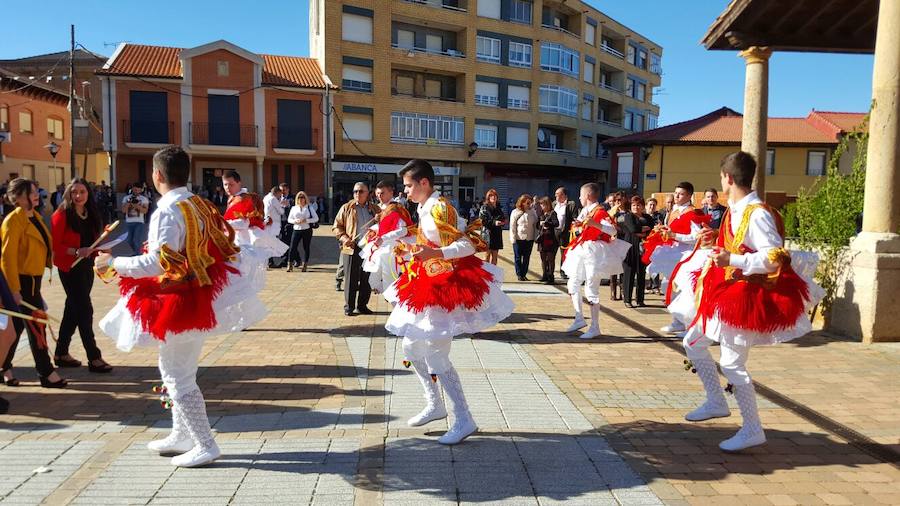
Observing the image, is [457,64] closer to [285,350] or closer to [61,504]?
[285,350]

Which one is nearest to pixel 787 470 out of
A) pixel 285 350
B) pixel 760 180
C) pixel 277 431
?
pixel 277 431

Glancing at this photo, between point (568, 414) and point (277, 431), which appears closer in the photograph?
point (277, 431)

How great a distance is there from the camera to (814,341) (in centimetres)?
843

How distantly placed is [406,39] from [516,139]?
32.9 ft

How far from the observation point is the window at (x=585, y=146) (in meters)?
48.9

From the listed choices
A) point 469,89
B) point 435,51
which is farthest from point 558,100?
point 435,51

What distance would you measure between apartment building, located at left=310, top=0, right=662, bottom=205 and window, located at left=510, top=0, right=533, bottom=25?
3.1 inches

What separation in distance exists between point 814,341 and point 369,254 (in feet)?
19.6

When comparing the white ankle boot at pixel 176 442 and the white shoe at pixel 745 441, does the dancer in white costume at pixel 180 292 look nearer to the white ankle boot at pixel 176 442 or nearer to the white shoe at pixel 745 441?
the white ankle boot at pixel 176 442

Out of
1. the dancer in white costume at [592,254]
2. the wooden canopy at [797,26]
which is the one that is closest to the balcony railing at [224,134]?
the wooden canopy at [797,26]

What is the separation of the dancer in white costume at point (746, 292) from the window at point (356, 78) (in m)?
35.8

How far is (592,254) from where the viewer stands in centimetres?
876

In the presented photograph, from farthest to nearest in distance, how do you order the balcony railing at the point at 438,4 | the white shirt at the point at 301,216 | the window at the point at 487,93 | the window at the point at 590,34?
the window at the point at 590,34, the window at the point at 487,93, the balcony railing at the point at 438,4, the white shirt at the point at 301,216

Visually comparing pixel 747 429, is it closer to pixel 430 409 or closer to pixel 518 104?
pixel 430 409
